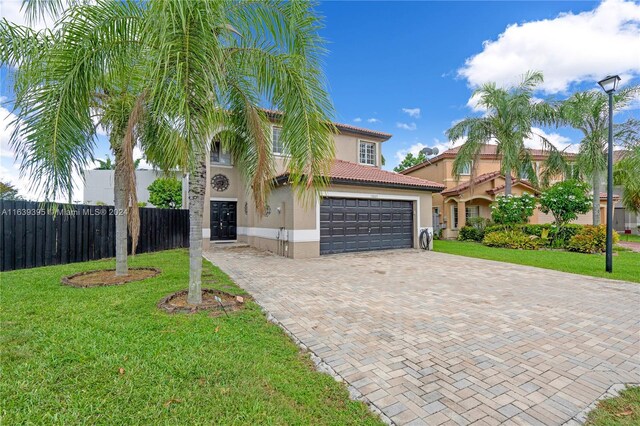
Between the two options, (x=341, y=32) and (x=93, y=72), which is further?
(x=341, y=32)

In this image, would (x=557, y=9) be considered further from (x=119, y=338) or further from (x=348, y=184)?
(x=119, y=338)

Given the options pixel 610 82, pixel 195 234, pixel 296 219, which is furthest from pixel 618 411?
pixel 296 219

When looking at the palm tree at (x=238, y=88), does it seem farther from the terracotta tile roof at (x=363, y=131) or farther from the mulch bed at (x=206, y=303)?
the terracotta tile roof at (x=363, y=131)

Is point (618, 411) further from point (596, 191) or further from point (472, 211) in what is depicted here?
point (472, 211)

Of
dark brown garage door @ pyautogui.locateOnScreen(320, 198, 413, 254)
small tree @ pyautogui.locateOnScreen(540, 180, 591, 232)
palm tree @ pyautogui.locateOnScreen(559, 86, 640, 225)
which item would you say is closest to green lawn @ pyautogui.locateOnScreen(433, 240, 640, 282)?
small tree @ pyautogui.locateOnScreen(540, 180, 591, 232)

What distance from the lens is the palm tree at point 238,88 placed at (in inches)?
165

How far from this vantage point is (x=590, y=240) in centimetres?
1430

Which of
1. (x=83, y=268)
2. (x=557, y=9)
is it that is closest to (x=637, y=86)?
(x=557, y=9)

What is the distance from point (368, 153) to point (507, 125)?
814 cm

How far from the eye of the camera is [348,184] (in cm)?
1338

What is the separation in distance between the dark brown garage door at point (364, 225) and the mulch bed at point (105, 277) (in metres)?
6.80

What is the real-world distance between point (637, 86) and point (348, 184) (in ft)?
51.8

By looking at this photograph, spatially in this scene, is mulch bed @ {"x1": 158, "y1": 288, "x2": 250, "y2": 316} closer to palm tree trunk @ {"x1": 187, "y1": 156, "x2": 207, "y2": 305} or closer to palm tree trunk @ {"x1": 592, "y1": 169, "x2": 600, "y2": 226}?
palm tree trunk @ {"x1": 187, "y1": 156, "x2": 207, "y2": 305}

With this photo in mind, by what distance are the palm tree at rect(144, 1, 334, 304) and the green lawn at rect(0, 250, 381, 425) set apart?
1437 millimetres
